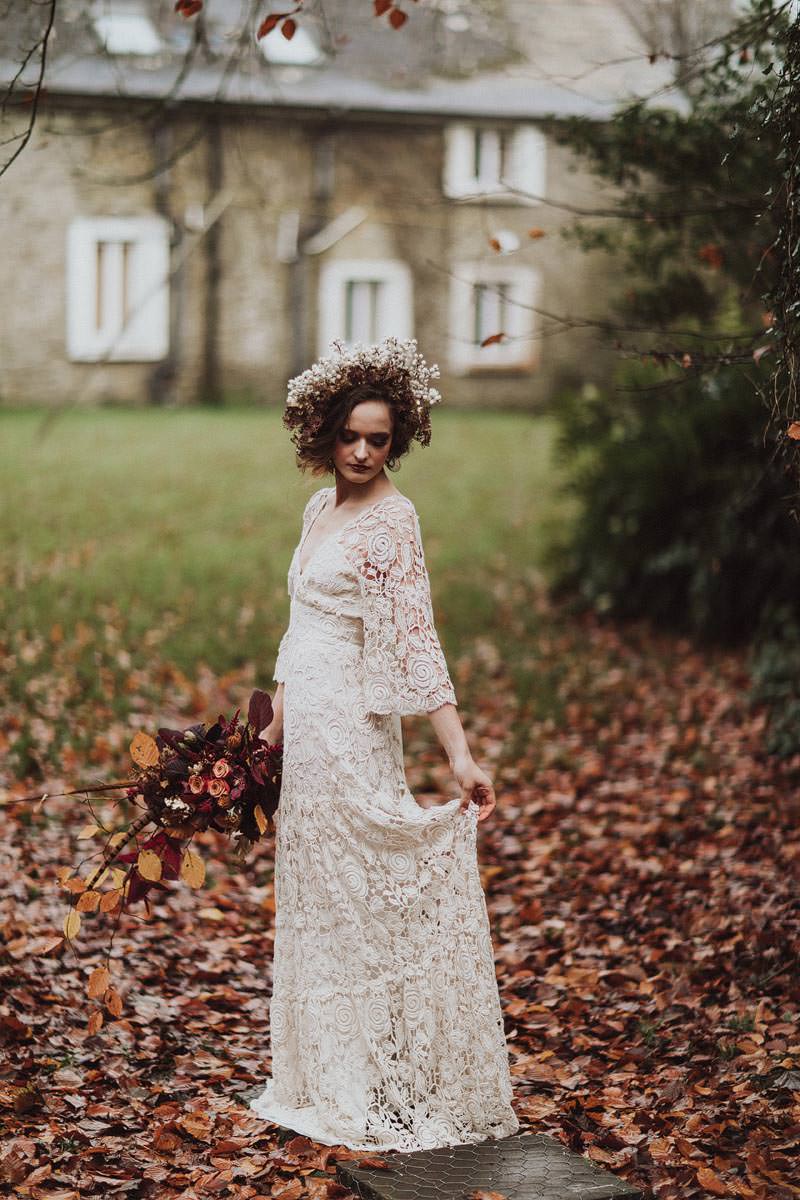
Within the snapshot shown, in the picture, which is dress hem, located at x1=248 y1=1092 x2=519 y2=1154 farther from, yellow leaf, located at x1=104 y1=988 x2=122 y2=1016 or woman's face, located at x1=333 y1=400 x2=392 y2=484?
woman's face, located at x1=333 y1=400 x2=392 y2=484

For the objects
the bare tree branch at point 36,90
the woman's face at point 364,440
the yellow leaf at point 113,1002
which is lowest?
the yellow leaf at point 113,1002

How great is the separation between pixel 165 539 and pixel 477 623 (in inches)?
152

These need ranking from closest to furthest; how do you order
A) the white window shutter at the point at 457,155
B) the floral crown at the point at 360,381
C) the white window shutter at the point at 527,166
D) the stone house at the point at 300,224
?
the floral crown at the point at 360,381 < the stone house at the point at 300,224 < the white window shutter at the point at 457,155 < the white window shutter at the point at 527,166

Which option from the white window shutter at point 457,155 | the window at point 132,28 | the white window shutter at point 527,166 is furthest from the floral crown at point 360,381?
the white window shutter at point 527,166

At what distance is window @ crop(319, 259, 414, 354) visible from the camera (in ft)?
82.9

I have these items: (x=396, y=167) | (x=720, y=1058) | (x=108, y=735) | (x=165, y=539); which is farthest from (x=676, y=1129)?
(x=396, y=167)

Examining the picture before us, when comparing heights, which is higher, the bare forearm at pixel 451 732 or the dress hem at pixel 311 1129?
the bare forearm at pixel 451 732

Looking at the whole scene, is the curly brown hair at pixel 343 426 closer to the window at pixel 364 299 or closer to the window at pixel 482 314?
the window at pixel 364 299

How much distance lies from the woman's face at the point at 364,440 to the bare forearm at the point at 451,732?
0.76 m

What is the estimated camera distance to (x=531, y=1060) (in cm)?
528

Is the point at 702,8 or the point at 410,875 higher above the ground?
the point at 702,8

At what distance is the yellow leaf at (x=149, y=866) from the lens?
4336mm

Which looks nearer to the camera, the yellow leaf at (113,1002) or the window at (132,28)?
the yellow leaf at (113,1002)

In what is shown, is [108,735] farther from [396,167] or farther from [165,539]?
[396,167]
